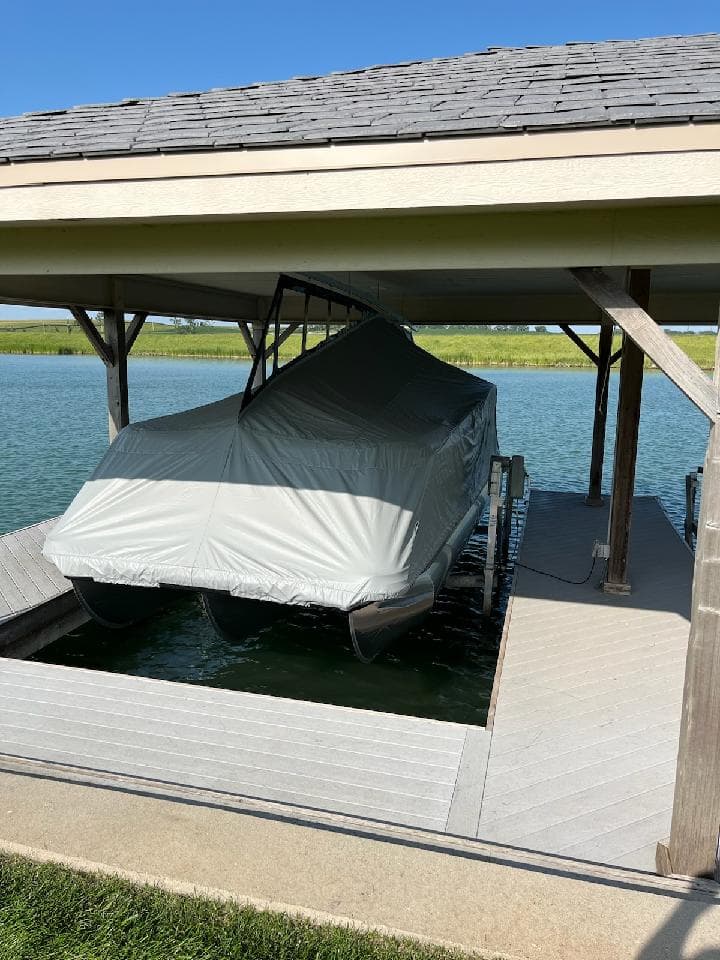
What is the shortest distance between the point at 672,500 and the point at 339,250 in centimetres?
1331

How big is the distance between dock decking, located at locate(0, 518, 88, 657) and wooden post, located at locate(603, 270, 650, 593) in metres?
5.64

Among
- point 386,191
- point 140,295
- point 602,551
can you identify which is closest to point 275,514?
point 386,191

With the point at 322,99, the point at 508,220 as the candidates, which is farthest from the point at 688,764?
the point at 322,99

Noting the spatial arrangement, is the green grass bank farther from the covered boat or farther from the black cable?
the covered boat

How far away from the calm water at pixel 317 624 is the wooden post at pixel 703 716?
135 inches

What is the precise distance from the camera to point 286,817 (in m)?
3.70

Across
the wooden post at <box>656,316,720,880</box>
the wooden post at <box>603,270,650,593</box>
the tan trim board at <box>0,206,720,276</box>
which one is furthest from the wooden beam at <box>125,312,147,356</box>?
the wooden post at <box>656,316,720,880</box>

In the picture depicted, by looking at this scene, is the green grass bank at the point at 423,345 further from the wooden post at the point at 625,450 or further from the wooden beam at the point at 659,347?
the wooden beam at the point at 659,347

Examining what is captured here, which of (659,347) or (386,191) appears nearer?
(659,347)

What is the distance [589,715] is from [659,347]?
2.67 metres

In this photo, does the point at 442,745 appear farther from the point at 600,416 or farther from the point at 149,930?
the point at 600,416

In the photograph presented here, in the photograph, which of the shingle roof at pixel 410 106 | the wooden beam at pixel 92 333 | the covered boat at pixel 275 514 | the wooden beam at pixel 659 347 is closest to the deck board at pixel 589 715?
the covered boat at pixel 275 514

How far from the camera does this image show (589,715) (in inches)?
195

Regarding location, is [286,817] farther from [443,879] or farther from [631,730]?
[631,730]
